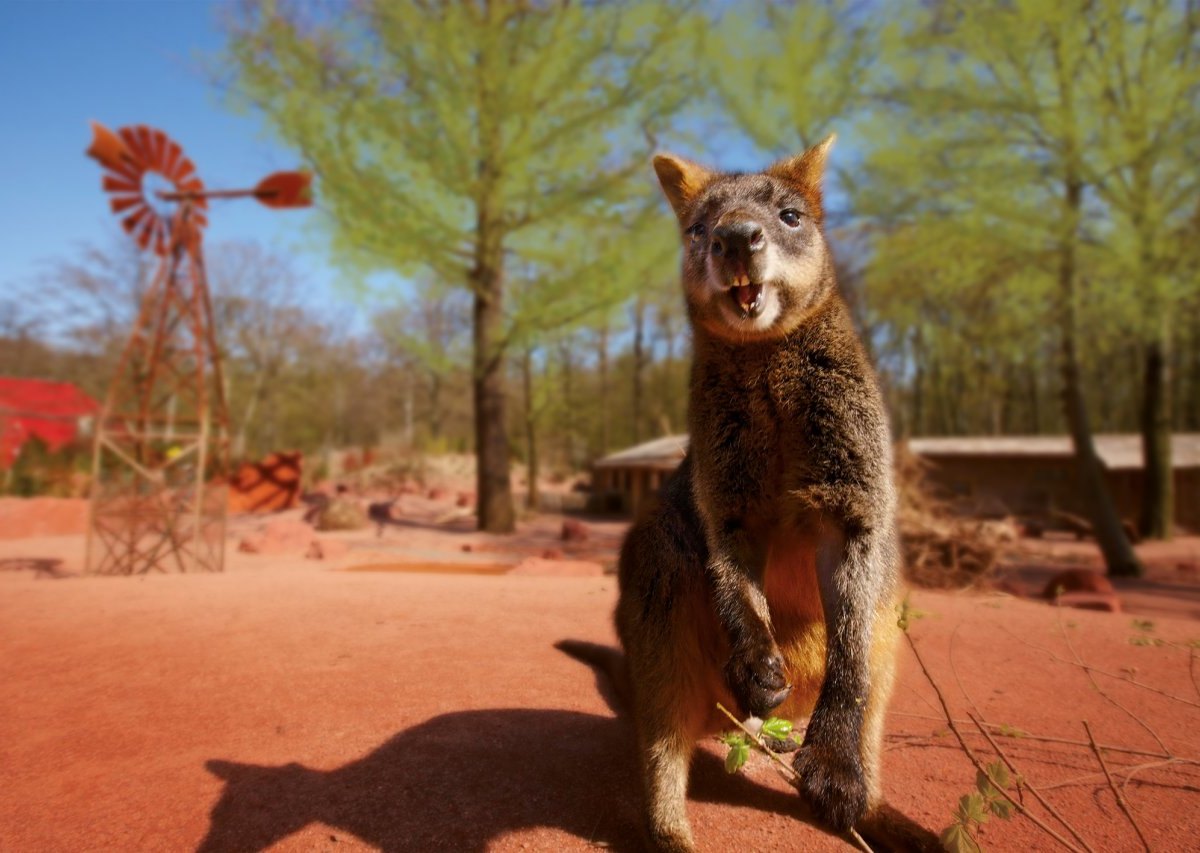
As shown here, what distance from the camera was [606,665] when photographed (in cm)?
354

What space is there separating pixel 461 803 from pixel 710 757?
1.04 metres

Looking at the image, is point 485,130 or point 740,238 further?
point 485,130

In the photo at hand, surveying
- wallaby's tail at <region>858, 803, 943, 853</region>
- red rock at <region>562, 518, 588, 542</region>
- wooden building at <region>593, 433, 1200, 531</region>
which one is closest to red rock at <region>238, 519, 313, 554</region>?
red rock at <region>562, 518, 588, 542</region>

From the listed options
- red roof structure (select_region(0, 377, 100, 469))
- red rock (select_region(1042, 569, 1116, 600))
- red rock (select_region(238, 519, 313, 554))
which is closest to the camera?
red rock (select_region(1042, 569, 1116, 600))

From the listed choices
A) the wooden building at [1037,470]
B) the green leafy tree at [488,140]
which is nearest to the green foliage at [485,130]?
the green leafy tree at [488,140]

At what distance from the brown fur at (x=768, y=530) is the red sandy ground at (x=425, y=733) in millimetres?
499

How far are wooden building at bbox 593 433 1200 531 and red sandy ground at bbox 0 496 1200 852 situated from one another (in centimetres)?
1544

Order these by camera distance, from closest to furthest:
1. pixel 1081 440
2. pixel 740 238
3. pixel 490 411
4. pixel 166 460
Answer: pixel 740 238
pixel 166 460
pixel 1081 440
pixel 490 411

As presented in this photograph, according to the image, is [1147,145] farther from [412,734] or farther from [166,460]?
[166,460]

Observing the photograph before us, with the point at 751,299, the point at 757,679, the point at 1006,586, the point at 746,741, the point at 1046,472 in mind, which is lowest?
the point at 1006,586

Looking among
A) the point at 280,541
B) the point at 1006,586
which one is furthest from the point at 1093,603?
the point at 280,541

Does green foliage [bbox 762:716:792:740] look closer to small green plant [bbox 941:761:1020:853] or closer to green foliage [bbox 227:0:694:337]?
small green plant [bbox 941:761:1020:853]

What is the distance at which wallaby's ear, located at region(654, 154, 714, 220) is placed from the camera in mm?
2498

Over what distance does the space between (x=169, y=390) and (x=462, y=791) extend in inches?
497
